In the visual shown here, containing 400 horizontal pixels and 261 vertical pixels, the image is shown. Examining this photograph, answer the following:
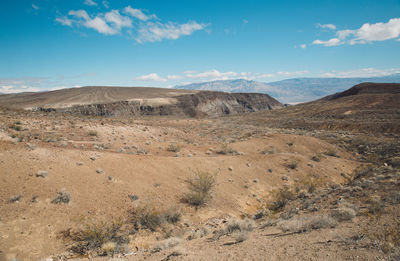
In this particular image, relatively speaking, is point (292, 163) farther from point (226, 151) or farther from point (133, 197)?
point (133, 197)

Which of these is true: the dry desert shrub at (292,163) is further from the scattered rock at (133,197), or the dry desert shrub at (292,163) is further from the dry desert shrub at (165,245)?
the dry desert shrub at (165,245)

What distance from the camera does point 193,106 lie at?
3155 inches

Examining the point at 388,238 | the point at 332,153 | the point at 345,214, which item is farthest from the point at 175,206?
the point at 332,153

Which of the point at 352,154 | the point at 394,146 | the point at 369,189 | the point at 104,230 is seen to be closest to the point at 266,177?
the point at 369,189

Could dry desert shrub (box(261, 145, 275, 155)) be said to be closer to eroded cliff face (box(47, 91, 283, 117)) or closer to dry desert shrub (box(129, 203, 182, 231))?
dry desert shrub (box(129, 203, 182, 231))

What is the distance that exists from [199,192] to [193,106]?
2809 inches

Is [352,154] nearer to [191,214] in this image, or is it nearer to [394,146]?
[394,146]

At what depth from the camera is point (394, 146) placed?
64.7ft

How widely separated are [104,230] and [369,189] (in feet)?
37.4

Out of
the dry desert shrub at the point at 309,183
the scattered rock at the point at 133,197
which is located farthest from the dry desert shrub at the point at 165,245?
the dry desert shrub at the point at 309,183

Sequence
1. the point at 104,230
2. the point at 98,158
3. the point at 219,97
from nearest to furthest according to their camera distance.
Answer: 1. the point at 104,230
2. the point at 98,158
3. the point at 219,97

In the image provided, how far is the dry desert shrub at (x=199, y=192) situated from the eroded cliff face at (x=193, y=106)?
62393 millimetres

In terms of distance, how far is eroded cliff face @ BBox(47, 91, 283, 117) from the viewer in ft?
216

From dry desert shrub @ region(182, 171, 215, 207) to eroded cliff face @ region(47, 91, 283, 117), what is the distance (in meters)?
62.4
